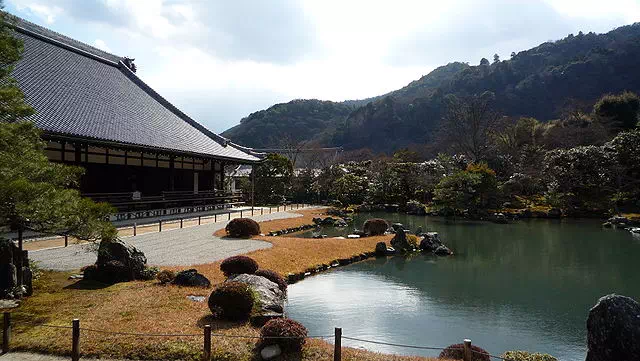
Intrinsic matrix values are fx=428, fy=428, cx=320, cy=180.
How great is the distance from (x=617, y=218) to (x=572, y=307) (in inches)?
897

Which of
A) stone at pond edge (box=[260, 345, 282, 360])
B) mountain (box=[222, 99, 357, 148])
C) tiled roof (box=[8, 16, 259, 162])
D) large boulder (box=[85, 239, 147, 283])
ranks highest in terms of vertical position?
mountain (box=[222, 99, 357, 148])

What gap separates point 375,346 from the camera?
931 cm

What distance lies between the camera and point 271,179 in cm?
4459

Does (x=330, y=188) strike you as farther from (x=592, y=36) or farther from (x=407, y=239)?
(x=592, y=36)

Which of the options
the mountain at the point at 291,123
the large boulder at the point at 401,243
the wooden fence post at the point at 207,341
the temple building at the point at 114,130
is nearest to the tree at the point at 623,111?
the large boulder at the point at 401,243

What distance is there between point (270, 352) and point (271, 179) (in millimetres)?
38059

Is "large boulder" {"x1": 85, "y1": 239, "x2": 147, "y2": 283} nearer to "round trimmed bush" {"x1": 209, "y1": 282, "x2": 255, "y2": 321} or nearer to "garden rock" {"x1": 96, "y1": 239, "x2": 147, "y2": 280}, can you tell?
"garden rock" {"x1": 96, "y1": 239, "x2": 147, "y2": 280}

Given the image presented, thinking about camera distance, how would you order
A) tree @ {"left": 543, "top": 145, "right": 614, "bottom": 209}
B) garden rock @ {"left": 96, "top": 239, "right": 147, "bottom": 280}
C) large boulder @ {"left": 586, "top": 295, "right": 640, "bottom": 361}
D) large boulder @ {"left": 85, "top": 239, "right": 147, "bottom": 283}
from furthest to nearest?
1. tree @ {"left": 543, "top": 145, "right": 614, "bottom": 209}
2. garden rock @ {"left": 96, "top": 239, "right": 147, "bottom": 280}
3. large boulder @ {"left": 85, "top": 239, "right": 147, "bottom": 283}
4. large boulder @ {"left": 586, "top": 295, "right": 640, "bottom": 361}

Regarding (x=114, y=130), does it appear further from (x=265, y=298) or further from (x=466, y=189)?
(x=466, y=189)

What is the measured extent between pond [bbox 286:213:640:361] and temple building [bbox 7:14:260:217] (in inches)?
487

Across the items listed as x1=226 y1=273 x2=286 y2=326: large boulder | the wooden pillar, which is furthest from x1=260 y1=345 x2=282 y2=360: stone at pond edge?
the wooden pillar

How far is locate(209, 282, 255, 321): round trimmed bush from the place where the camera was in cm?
859

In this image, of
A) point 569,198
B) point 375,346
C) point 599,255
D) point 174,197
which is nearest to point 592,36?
point 569,198

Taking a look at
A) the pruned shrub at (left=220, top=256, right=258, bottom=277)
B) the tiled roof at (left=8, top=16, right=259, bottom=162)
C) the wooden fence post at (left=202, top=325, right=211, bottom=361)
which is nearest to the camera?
the wooden fence post at (left=202, top=325, right=211, bottom=361)
